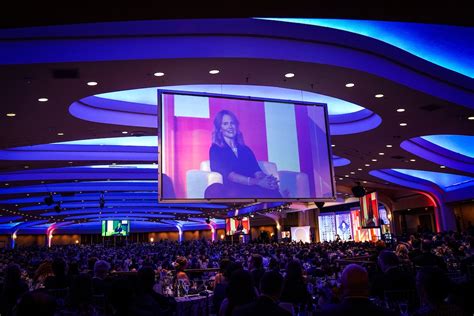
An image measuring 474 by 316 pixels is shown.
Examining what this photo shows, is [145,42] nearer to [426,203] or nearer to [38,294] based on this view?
[38,294]

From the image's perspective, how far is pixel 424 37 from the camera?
8.52 metres

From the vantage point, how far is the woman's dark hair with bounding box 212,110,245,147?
7.94 metres

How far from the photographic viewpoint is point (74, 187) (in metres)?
27.4

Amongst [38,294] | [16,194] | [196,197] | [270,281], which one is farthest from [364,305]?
[16,194]

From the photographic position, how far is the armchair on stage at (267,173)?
7496 mm

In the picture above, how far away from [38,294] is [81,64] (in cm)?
522

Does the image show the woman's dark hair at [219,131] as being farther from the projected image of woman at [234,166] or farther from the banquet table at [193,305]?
the banquet table at [193,305]

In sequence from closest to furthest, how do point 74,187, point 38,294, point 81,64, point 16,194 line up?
point 38,294, point 81,64, point 16,194, point 74,187

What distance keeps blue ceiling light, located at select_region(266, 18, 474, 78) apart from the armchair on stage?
9.04ft

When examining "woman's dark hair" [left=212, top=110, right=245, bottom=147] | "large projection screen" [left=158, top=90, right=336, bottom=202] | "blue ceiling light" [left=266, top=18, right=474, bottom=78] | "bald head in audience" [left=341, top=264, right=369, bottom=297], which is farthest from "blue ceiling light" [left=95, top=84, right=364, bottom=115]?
"bald head in audience" [left=341, top=264, right=369, bottom=297]

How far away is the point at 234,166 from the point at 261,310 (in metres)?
4.62

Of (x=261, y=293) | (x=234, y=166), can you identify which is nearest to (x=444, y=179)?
(x=234, y=166)

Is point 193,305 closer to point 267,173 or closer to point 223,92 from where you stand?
point 267,173

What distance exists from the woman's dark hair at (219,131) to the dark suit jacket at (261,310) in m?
4.74
